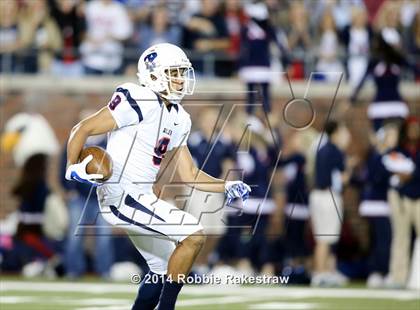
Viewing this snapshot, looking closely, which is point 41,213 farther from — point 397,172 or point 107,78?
point 397,172

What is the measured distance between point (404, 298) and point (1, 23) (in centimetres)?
690

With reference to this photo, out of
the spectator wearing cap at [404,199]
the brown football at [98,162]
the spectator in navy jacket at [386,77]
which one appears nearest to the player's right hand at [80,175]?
the brown football at [98,162]

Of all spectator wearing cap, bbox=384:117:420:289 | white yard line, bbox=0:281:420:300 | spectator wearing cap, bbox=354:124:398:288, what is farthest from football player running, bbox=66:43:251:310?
spectator wearing cap, bbox=354:124:398:288

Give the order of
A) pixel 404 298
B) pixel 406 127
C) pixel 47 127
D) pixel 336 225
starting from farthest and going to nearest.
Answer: pixel 47 127 → pixel 336 225 → pixel 406 127 → pixel 404 298

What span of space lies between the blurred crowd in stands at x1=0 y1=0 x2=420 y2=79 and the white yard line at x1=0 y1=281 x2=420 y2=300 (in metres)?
3.72

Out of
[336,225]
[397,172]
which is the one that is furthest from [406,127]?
[336,225]

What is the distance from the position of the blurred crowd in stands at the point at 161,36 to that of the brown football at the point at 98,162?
302 inches

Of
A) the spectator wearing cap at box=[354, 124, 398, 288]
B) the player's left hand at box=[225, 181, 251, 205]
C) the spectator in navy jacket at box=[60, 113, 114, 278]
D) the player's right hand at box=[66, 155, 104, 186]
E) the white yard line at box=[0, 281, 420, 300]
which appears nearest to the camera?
the player's right hand at box=[66, 155, 104, 186]

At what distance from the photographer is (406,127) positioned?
1301 cm

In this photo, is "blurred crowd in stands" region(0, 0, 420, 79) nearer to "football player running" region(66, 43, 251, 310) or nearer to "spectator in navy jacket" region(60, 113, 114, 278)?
"spectator in navy jacket" region(60, 113, 114, 278)

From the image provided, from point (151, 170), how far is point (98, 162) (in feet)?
1.33

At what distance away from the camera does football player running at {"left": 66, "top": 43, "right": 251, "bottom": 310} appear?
7.71 m

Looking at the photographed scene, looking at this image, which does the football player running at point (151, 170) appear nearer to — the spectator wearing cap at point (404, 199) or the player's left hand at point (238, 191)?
the player's left hand at point (238, 191)

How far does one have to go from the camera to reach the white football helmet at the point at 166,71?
8.13 meters
